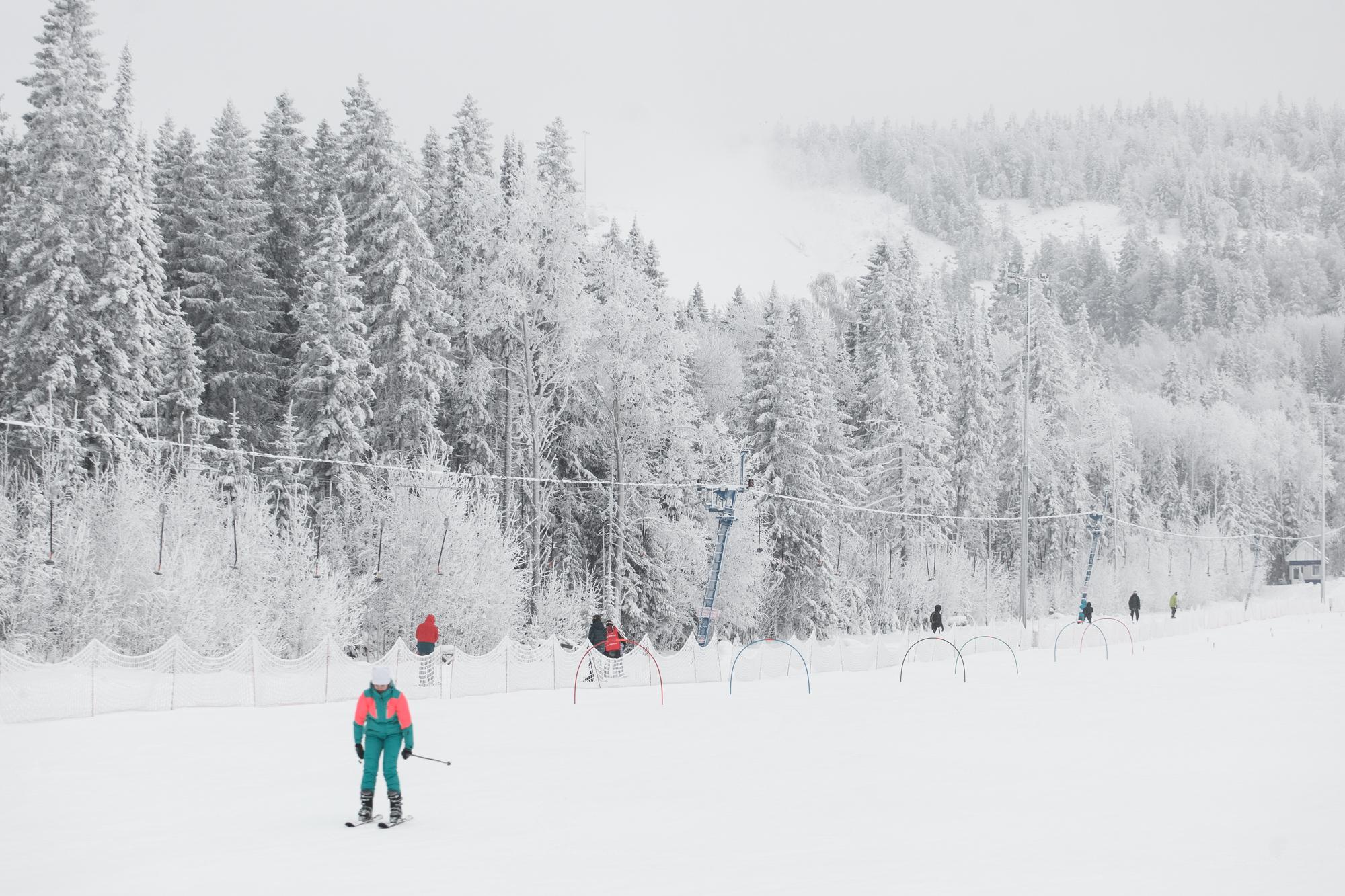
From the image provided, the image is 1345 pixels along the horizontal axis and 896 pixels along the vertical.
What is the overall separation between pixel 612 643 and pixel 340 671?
6384 millimetres

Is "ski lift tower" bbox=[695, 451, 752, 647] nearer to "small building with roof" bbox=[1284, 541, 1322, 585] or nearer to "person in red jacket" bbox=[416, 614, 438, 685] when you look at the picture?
"person in red jacket" bbox=[416, 614, 438, 685]

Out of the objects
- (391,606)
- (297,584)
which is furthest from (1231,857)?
(391,606)

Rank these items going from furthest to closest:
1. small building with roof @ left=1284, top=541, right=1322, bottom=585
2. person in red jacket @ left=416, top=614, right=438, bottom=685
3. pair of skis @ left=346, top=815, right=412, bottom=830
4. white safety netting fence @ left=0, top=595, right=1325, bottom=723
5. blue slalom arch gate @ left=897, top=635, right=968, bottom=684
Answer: small building with roof @ left=1284, top=541, right=1322, bottom=585
blue slalom arch gate @ left=897, top=635, right=968, bottom=684
person in red jacket @ left=416, top=614, right=438, bottom=685
white safety netting fence @ left=0, top=595, right=1325, bottom=723
pair of skis @ left=346, top=815, right=412, bottom=830

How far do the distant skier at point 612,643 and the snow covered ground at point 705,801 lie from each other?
13.8ft

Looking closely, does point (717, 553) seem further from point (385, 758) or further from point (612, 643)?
point (385, 758)

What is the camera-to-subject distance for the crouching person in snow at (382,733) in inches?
480

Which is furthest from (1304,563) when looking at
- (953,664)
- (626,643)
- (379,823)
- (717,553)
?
(379,823)

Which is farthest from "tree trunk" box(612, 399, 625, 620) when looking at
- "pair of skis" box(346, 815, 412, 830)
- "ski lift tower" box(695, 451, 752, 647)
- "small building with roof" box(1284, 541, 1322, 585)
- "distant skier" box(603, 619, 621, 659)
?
"small building with roof" box(1284, 541, 1322, 585)

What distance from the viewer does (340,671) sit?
25.8 metres

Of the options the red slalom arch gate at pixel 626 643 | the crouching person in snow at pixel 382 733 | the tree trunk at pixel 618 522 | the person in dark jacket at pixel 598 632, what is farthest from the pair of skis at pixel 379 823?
the tree trunk at pixel 618 522

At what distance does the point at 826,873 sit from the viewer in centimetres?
1020

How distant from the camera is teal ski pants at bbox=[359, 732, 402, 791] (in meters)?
12.2

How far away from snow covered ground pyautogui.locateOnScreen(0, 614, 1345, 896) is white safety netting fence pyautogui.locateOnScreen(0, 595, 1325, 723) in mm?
914

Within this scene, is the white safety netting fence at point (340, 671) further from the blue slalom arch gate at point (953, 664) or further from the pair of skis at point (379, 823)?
the pair of skis at point (379, 823)
